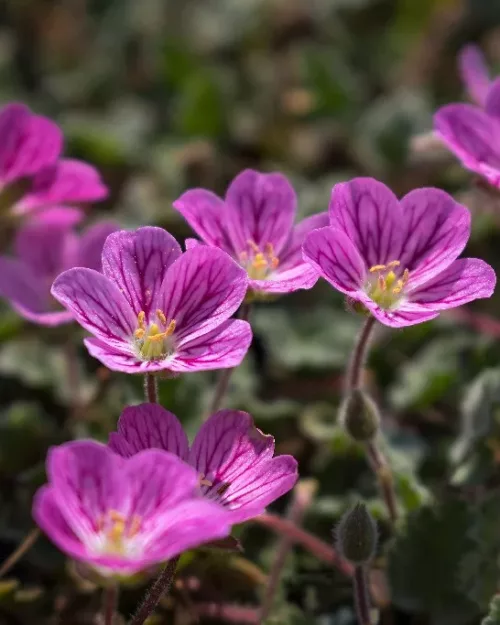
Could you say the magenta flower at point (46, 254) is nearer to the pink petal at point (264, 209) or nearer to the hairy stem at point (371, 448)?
the pink petal at point (264, 209)

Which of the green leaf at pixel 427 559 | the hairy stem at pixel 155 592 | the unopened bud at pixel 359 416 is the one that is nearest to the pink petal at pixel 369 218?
the unopened bud at pixel 359 416

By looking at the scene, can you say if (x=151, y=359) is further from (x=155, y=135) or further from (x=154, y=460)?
(x=155, y=135)

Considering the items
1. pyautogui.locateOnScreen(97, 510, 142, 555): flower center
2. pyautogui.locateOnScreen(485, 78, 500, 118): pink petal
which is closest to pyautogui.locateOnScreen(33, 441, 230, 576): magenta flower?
pyautogui.locateOnScreen(97, 510, 142, 555): flower center

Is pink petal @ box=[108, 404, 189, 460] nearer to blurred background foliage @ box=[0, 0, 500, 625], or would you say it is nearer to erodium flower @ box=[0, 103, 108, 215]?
blurred background foliage @ box=[0, 0, 500, 625]

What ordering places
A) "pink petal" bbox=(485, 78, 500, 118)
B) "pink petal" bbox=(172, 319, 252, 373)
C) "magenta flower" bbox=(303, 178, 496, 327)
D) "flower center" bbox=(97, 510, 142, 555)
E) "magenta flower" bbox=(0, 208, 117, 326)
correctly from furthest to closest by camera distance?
"magenta flower" bbox=(0, 208, 117, 326)
"pink petal" bbox=(485, 78, 500, 118)
"magenta flower" bbox=(303, 178, 496, 327)
"pink petal" bbox=(172, 319, 252, 373)
"flower center" bbox=(97, 510, 142, 555)

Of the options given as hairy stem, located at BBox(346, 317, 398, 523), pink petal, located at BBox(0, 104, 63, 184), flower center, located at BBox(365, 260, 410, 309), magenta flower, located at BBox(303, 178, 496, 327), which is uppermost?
pink petal, located at BBox(0, 104, 63, 184)

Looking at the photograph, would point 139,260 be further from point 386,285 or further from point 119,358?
point 386,285

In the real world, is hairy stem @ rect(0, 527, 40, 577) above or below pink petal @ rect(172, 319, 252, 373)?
below

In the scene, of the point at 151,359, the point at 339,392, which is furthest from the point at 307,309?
the point at 151,359
